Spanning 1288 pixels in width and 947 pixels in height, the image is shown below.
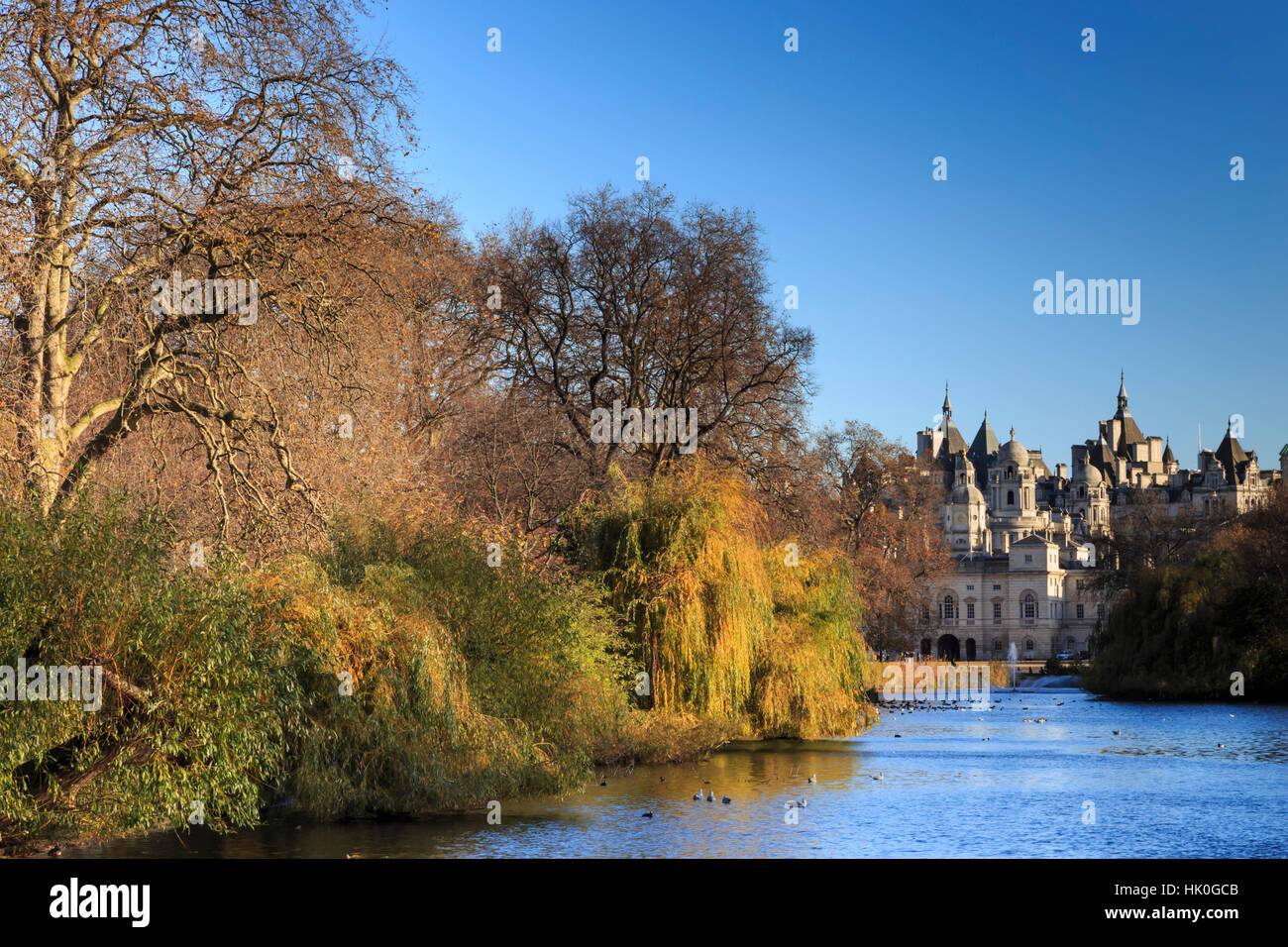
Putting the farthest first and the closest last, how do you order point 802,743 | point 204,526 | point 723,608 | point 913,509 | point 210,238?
point 913,509, point 802,743, point 723,608, point 204,526, point 210,238

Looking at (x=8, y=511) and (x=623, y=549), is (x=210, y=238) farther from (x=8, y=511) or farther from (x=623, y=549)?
(x=623, y=549)

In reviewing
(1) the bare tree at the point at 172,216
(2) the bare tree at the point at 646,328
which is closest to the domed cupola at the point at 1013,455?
(2) the bare tree at the point at 646,328

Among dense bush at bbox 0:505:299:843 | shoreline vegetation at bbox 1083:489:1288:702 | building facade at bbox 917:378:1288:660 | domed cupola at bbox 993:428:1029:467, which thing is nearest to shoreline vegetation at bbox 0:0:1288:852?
dense bush at bbox 0:505:299:843

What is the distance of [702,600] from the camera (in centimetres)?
2639

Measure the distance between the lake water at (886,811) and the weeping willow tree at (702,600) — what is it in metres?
1.23

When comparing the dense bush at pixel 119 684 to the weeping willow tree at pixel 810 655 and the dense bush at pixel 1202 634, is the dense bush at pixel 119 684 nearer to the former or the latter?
the weeping willow tree at pixel 810 655

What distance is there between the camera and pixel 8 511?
13055mm

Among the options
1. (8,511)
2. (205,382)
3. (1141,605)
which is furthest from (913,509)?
(8,511)

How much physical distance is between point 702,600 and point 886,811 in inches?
283

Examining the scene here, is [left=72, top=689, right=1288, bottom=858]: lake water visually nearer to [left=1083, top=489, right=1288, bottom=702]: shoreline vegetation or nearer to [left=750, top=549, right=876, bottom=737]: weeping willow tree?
[left=750, top=549, right=876, bottom=737]: weeping willow tree

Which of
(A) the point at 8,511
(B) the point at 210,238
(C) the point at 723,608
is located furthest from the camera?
(C) the point at 723,608

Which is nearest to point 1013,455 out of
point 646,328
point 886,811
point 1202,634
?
point 1202,634

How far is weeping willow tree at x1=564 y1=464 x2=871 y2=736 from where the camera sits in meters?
26.2
